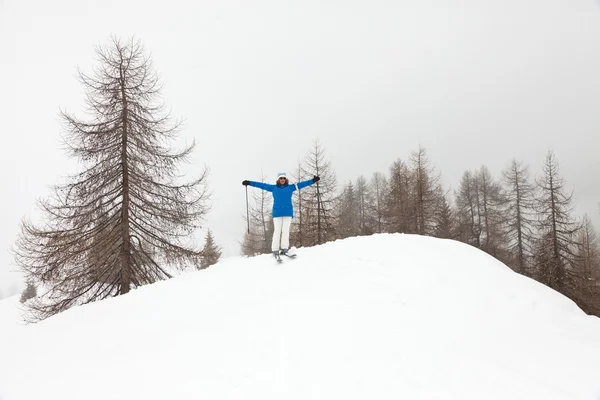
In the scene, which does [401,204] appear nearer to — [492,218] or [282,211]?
[492,218]

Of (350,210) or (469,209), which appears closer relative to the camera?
(469,209)

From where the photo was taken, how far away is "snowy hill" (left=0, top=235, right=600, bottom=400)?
366 cm

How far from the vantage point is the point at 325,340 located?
4.42 m

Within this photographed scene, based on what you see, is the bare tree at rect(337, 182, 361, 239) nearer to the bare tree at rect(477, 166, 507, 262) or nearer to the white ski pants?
the bare tree at rect(477, 166, 507, 262)

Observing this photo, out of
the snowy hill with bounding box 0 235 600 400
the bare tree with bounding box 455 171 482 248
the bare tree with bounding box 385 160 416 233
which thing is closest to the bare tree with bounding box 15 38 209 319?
the snowy hill with bounding box 0 235 600 400

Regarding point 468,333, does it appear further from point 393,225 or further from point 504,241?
point 504,241

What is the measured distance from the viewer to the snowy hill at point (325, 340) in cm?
366

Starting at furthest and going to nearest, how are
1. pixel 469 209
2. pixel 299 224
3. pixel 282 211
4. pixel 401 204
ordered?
1. pixel 469 209
2. pixel 401 204
3. pixel 299 224
4. pixel 282 211

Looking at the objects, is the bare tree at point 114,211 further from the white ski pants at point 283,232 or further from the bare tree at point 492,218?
the bare tree at point 492,218

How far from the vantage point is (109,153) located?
35.0 feet

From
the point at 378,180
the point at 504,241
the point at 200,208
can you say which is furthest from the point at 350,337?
the point at 378,180

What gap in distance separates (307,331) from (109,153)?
10219 mm

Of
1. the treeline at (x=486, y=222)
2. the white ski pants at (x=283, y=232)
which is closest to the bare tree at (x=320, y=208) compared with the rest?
the treeline at (x=486, y=222)

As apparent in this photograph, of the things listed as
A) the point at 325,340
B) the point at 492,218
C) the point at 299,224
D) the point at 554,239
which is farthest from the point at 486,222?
the point at 325,340
